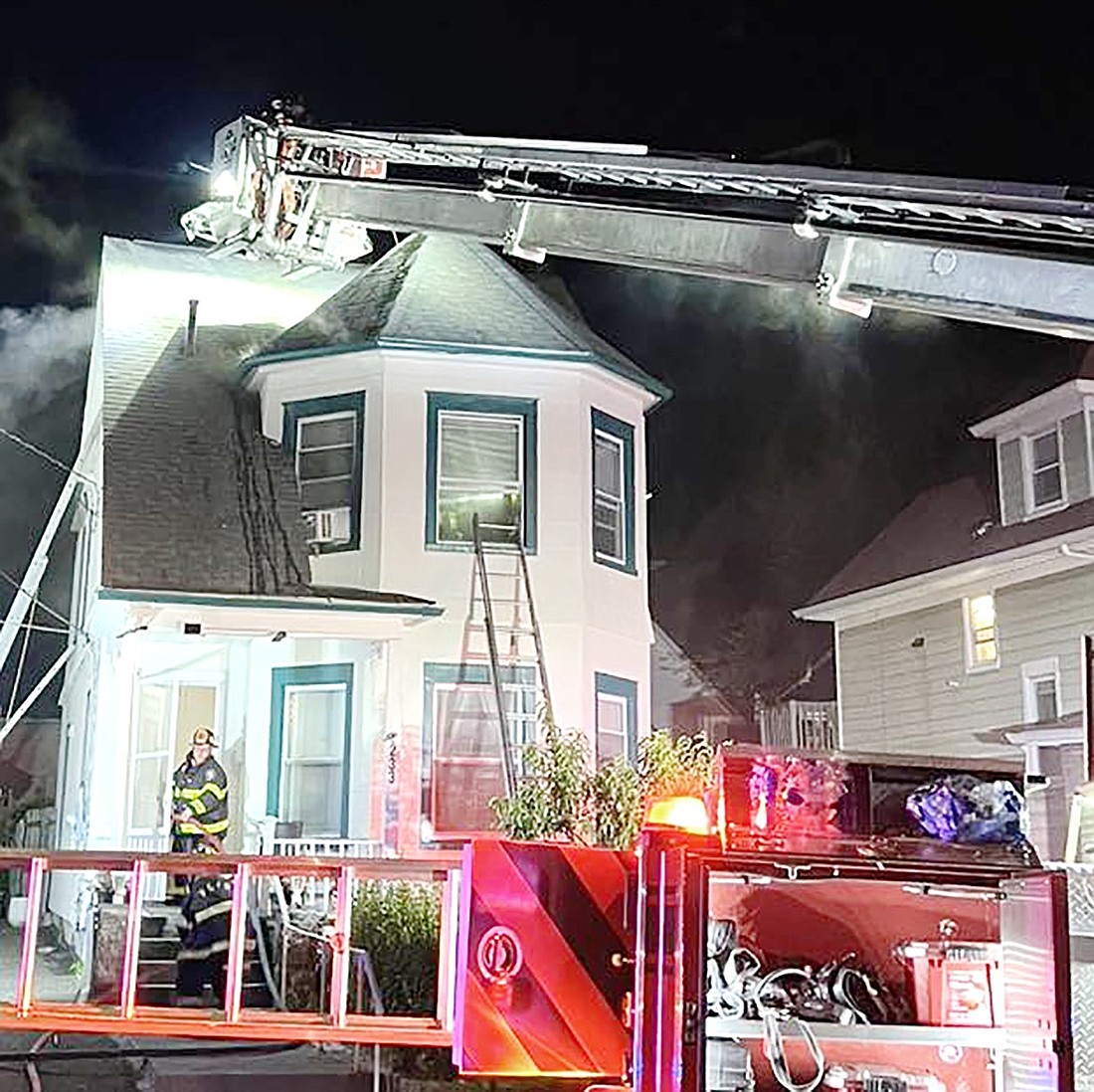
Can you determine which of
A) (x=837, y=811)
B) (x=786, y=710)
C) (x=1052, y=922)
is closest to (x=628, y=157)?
(x=837, y=811)

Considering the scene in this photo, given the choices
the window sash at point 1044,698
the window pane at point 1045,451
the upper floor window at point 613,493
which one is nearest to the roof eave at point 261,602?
the upper floor window at point 613,493

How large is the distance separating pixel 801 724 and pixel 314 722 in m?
9.24

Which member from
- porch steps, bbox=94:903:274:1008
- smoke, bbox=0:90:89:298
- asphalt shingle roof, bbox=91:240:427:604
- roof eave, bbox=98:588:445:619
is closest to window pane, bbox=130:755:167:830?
roof eave, bbox=98:588:445:619

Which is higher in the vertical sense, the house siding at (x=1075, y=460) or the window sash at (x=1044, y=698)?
the house siding at (x=1075, y=460)

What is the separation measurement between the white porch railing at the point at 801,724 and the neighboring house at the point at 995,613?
1078 mm

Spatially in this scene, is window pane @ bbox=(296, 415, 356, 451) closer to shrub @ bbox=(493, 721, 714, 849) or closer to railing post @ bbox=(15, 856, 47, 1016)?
shrub @ bbox=(493, 721, 714, 849)

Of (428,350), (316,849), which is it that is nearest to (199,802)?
(316,849)

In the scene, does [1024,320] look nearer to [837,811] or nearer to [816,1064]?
[837,811]

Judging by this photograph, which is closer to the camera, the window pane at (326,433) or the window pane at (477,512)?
the window pane at (477,512)

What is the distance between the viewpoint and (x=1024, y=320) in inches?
183

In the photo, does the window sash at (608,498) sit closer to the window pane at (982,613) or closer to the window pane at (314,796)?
the window pane at (314,796)

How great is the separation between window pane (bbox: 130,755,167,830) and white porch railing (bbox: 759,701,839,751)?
8.71 metres

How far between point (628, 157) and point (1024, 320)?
2266mm

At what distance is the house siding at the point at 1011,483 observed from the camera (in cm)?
1538
